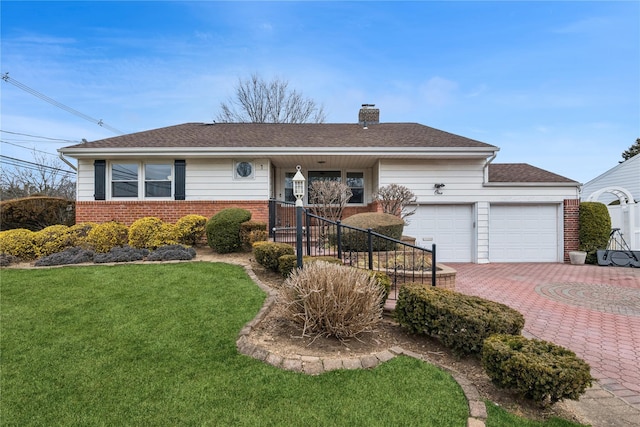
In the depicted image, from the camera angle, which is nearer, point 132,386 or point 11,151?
point 132,386

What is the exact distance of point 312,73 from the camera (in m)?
13.4

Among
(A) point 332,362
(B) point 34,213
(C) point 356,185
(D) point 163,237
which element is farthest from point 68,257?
(C) point 356,185

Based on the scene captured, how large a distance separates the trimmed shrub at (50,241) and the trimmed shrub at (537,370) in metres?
9.25

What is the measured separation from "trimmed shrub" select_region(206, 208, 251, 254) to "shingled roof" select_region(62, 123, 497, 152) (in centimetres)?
303

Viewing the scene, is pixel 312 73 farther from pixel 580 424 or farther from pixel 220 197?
pixel 580 424

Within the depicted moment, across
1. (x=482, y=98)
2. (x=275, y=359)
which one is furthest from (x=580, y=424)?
(x=482, y=98)

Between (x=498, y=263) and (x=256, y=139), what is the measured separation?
9101 millimetres

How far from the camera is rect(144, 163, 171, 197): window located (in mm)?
10055

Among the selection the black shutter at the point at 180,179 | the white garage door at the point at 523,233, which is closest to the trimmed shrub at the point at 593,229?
the white garage door at the point at 523,233

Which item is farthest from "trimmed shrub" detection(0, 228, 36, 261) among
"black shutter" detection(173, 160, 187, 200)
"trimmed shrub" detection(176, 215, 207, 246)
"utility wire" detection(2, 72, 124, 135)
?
"utility wire" detection(2, 72, 124, 135)

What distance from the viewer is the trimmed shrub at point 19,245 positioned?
7.27 m

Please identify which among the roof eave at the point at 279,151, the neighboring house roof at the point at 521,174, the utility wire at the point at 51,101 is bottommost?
the neighboring house roof at the point at 521,174

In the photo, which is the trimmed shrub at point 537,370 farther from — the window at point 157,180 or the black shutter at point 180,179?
the window at point 157,180

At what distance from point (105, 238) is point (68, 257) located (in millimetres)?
886
